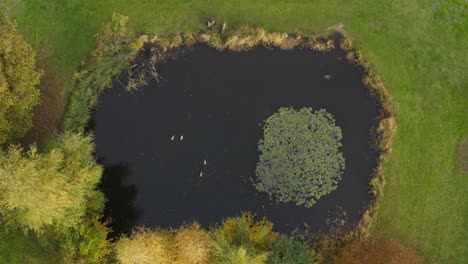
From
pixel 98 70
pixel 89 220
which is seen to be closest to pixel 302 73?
pixel 98 70

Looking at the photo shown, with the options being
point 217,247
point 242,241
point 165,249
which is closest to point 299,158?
point 242,241

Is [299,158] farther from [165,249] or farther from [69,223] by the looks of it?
[69,223]

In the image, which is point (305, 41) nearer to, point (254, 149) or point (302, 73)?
point (302, 73)

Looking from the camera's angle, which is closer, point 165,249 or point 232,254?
point 232,254

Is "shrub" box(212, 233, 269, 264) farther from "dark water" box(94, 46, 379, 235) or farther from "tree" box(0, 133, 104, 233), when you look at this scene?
"tree" box(0, 133, 104, 233)

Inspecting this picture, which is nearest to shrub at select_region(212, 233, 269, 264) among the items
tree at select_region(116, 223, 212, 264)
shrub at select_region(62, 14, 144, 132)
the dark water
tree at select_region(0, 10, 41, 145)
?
tree at select_region(116, 223, 212, 264)
